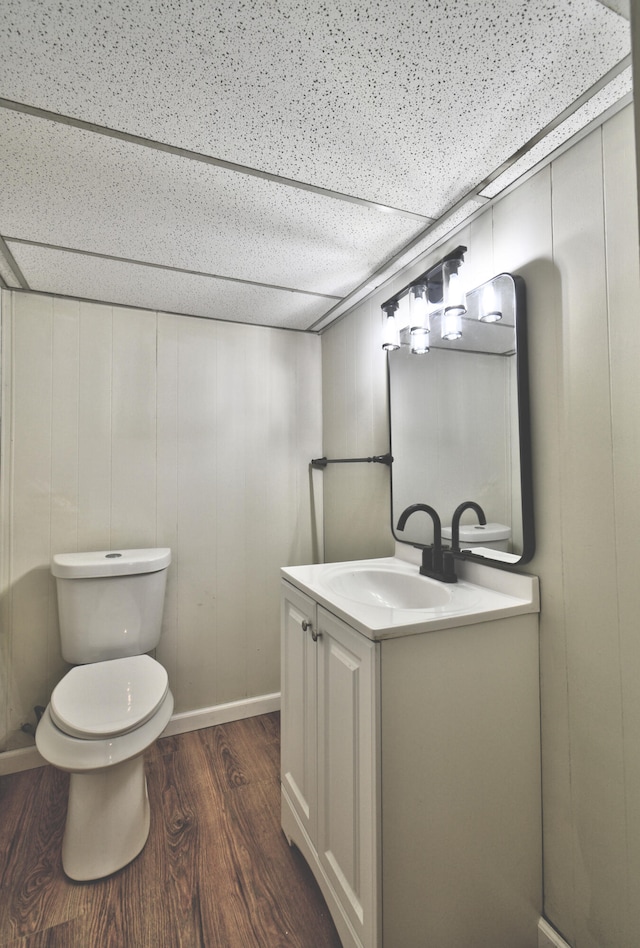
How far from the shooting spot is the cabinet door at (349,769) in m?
0.95

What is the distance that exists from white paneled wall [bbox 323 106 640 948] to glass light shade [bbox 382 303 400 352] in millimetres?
461

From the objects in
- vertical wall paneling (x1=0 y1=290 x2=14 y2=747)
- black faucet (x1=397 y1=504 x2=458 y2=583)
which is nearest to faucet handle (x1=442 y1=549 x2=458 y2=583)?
black faucet (x1=397 y1=504 x2=458 y2=583)

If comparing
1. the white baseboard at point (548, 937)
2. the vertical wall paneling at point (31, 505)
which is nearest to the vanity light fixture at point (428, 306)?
the vertical wall paneling at point (31, 505)

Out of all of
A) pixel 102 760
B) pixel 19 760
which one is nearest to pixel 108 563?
pixel 102 760

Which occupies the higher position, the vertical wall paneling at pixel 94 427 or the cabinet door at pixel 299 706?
the vertical wall paneling at pixel 94 427

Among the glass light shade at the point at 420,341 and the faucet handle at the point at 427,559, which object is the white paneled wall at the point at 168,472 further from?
the faucet handle at the point at 427,559

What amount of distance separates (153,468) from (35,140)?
129cm

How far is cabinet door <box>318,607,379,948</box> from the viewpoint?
0.95 m

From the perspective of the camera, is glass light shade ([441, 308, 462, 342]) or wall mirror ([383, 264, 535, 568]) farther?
glass light shade ([441, 308, 462, 342])

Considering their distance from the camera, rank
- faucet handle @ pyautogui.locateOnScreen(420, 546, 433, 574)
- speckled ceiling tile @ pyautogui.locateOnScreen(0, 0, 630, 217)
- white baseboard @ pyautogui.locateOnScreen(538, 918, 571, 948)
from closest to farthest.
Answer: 1. speckled ceiling tile @ pyautogui.locateOnScreen(0, 0, 630, 217)
2. white baseboard @ pyautogui.locateOnScreen(538, 918, 571, 948)
3. faucet handle @ pyautogui.locateOnScreen(420, 546, 433, 574)

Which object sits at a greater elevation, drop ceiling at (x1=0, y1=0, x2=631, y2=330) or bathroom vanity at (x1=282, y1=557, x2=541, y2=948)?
drop ceiling at (x1=0, y1=0, x2=631, y2=330)

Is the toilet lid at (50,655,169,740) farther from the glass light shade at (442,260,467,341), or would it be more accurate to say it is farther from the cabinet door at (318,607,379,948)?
the glass light shade at (442,260,467,341)

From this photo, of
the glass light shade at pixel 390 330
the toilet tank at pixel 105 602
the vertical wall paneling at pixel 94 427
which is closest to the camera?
the glass light shade at pixel 390 330

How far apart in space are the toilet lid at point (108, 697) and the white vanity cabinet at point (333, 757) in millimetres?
474
